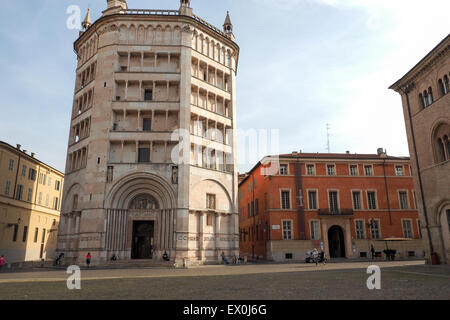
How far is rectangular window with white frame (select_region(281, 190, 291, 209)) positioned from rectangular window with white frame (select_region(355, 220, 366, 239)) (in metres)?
9.56

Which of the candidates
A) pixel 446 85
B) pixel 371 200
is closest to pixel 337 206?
pixel 371 200

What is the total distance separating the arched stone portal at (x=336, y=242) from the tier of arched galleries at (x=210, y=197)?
55.9 feet

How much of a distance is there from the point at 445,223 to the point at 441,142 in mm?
6566

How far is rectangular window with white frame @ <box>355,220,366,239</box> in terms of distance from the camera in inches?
1708

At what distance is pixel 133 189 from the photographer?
33531 mm

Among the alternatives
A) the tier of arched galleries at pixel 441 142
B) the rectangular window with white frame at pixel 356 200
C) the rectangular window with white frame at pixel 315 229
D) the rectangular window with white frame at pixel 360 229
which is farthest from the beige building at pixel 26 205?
the tier of arched galleries at pixel 441 142

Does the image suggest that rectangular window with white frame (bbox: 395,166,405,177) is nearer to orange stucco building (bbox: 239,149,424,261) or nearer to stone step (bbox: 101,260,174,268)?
orange stucco building (bbox: 239,149,424,261)

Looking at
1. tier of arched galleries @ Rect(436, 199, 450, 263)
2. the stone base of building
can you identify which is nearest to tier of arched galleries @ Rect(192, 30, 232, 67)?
the stone base of building

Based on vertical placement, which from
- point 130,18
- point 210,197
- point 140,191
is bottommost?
point 210,197

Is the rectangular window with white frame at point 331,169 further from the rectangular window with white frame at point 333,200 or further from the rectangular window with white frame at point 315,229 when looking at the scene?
the rectangular window with white frame at point 315,229

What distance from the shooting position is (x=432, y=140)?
88.3 feet

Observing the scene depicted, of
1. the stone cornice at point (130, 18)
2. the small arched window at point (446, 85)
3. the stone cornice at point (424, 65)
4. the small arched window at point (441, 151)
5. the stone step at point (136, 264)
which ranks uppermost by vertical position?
the stone cornice at point (130, 18)

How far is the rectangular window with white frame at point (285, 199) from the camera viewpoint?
43603 mm

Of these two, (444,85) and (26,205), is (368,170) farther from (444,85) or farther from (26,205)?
(26,205)
